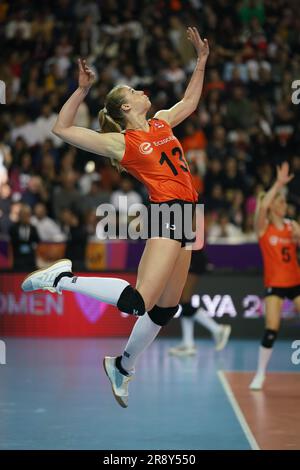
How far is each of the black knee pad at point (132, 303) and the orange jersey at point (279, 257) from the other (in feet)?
14.7

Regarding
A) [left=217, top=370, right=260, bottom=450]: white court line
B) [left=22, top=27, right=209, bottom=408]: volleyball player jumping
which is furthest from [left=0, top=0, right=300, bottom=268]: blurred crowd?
[left=22, top=27, right=209, bottom=408]: volleyball player jumping

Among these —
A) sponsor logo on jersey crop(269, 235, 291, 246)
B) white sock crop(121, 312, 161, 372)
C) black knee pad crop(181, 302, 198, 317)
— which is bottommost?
black knee pad crop(181, 302, 198, 317)

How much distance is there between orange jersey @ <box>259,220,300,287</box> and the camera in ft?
37.8

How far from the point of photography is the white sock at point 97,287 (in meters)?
7.40

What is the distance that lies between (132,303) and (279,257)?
4.65m

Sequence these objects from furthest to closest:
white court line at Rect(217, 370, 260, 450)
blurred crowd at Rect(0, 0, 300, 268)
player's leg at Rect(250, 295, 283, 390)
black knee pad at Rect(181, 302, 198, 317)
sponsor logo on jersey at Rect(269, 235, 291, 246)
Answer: blurred crowd at Rect(0, 0, 300, 268)
black knee pad at Rect(181, 302, 198, 317)
sponsor logo on jersey at Rect(269, 235, 291, 246)
player's leg at Rect(250, 295, 283, 390)
white court line at Rect(217, 370, 260, 450)

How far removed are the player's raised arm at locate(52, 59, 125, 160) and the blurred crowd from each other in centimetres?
794

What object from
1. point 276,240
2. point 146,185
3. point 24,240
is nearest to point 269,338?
point 276,240

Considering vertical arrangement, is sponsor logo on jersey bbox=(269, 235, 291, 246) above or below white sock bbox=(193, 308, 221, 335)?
above

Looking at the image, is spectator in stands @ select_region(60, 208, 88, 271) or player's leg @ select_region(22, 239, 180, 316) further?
spectator in stands @ select_region(60, 208, 88, 271)

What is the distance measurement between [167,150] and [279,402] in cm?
425

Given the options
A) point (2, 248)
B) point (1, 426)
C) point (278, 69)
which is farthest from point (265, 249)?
point (278, 69)

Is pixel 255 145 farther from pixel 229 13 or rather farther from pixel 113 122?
pixel 113 122

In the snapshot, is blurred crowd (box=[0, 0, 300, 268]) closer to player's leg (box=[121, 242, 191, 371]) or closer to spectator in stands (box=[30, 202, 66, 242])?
spectator in stands (box=[30, 202, 66, 242])
